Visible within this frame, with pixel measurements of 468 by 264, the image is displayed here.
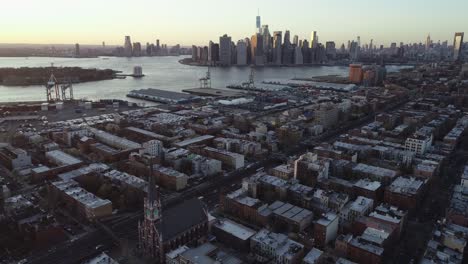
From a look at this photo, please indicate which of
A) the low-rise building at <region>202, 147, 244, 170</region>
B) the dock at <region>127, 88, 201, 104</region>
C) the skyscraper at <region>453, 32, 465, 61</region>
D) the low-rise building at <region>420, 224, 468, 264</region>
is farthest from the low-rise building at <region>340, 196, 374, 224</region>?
the skyscraper at <region>453, 32, 465, 61</region>

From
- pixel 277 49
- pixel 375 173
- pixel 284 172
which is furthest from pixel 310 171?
pixel 277 49

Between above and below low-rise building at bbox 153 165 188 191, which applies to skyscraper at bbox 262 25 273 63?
above

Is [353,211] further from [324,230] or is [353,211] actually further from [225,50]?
[225,50]

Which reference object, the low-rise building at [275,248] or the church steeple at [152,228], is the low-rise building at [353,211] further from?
the church steeple at [152,228]

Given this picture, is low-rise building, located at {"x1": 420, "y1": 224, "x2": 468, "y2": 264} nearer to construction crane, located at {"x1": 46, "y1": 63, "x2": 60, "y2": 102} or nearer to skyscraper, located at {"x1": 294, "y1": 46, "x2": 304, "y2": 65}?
construction crane, located at {"x1": 46, "y1": 63, "x2": 60, "y2": 102}

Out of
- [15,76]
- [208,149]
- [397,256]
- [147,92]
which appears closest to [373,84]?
[147,92]

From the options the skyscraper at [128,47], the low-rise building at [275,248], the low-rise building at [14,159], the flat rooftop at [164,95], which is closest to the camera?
the low-rise building at [275,248]

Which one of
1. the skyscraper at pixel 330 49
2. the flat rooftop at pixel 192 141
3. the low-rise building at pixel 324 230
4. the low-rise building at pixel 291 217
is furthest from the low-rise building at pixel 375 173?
the skyscraper at pixel 330 49

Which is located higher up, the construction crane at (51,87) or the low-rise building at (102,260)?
the construction crane at (51,87)
